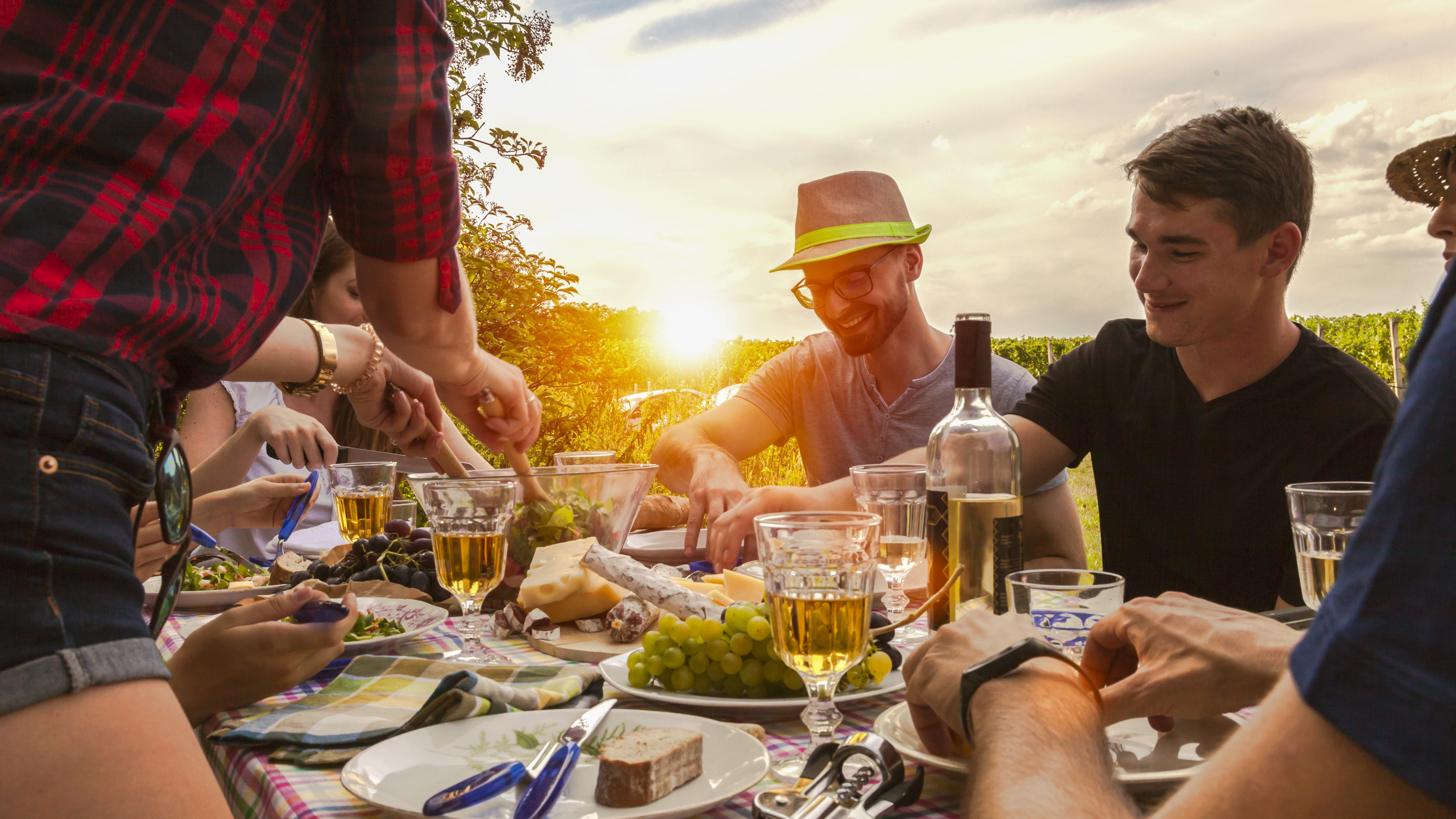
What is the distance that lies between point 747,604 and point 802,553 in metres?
0.29

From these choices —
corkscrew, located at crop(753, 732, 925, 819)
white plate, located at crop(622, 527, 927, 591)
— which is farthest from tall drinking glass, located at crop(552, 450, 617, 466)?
corkscrew, located at crop(753, 732, 925, 819)

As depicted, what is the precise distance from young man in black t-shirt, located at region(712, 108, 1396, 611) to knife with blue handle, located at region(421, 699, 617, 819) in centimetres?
146

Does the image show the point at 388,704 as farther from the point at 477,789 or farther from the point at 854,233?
the point at 854,233

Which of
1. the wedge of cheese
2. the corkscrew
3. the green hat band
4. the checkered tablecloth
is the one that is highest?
the green hat band

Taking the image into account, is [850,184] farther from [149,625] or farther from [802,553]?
[149,625]

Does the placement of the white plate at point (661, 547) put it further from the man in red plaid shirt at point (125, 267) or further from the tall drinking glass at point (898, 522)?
the man in red plaid shirt at point (125, 267)

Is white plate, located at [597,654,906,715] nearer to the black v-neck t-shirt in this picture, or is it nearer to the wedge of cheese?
the wedge of cheese

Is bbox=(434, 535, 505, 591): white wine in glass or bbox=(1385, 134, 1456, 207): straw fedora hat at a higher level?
bbox=(1385, 134, 1456, 207): straw fedora hat

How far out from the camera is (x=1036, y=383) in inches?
127

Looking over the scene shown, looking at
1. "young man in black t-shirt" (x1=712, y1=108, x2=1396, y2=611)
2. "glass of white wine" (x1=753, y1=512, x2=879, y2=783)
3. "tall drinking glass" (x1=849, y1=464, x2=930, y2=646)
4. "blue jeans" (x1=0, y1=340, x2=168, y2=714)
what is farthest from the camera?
"young man in black t-shirt" (x1=712, y1=108, x2=1396, y2=611)

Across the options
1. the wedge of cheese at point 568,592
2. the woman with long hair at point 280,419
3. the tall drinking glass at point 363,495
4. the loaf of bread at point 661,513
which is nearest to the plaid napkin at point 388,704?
the wedge of cheese at point 568,592

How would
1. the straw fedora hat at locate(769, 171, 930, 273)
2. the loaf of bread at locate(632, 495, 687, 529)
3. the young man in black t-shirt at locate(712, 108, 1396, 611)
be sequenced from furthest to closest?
the straw fedora hat at locate(769, 171, 930, 273) → the loaf of bread at locate(632, 495, 687, 529) → the young man in black t-shirt at locate(712, 108, 1396, 611)

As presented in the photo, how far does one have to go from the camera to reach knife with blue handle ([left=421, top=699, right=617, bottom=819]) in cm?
91

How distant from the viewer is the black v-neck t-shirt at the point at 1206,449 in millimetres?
2434
